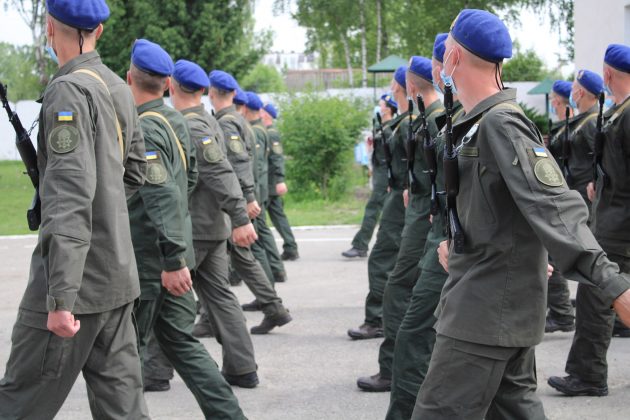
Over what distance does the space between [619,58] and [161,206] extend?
312 cm

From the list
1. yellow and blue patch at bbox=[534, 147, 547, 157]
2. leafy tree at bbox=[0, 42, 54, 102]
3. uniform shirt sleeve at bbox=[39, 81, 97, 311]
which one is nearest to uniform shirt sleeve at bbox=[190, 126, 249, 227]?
uniform shirt sleeve at bbox=[39, 81, 97, 311]

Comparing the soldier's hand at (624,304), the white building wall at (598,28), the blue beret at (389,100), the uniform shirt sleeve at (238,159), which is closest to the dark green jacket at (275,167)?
the blue beret at (389,100)

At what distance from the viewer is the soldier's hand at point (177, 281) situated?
477 centimetres

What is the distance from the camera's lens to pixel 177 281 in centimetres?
478

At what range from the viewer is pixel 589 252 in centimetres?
289

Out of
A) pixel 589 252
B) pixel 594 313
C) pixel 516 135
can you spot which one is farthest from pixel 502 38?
pixel 594 313

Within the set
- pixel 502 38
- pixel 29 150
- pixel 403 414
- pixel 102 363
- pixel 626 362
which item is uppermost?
pixel 502 38

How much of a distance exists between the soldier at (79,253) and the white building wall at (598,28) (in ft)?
37.3

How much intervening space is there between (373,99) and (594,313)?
714 inches

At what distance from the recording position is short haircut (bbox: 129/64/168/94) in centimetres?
510

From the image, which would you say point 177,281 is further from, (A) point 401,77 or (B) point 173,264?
(A) point 401,77

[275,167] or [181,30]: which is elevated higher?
[181,30]

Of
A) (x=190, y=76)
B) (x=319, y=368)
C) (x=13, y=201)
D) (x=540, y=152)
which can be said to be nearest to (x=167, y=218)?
(x=190, y=76)

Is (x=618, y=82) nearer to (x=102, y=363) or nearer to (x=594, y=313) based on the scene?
(x=594, y=313)
